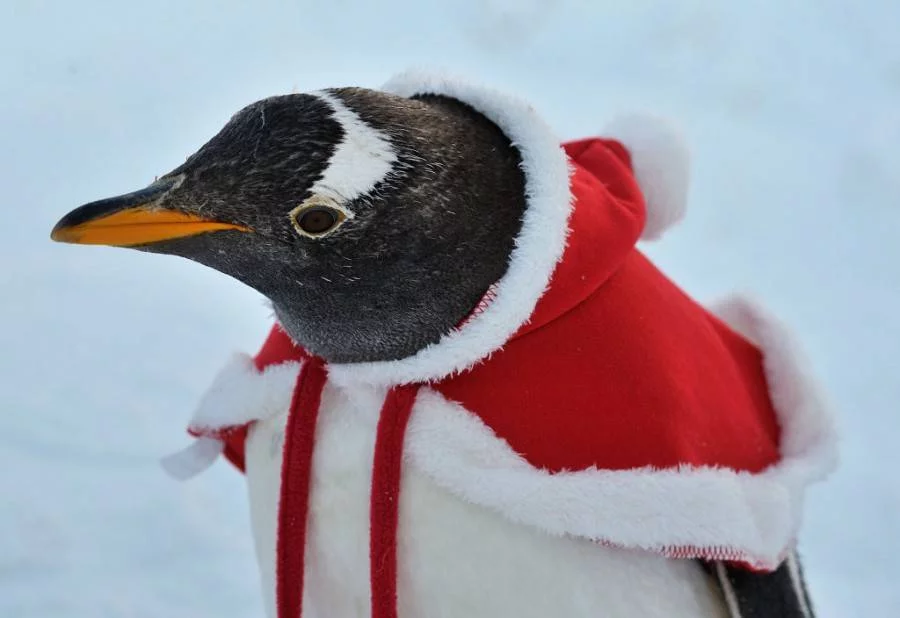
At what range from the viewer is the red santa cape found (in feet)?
2.18

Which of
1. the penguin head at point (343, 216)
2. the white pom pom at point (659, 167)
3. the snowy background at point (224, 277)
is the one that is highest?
the penguin head at point (343, 216)

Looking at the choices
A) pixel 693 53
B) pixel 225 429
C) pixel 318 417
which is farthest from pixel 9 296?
pixel 693 53

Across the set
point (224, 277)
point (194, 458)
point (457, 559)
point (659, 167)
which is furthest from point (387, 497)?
point (224, 277)

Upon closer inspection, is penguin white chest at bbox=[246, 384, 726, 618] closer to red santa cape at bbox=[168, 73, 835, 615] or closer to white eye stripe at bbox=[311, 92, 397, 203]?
red santa cape at bbox=[168, 73, 835, 615]

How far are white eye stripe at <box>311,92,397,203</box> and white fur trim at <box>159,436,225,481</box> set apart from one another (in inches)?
15.6

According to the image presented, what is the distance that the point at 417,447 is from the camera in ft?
2.26

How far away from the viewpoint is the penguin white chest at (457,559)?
68 cm

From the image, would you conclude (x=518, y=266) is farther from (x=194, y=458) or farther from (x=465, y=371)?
(x=194, y=458)

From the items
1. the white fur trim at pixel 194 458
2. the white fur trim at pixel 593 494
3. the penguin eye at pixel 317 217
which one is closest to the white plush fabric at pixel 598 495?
the white fur trim at pixel 593 494

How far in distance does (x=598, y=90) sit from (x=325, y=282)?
58.3 inches

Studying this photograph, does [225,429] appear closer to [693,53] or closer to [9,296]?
[9,296]

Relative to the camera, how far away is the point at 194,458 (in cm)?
91

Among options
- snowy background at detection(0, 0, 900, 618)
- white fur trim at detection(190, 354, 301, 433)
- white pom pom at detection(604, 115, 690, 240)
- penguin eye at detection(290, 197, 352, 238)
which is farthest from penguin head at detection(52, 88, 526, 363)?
snowy background at detection(0, 0, 900, 618)

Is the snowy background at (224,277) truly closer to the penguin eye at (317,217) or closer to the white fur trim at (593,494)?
the white fur trim at (593,494)
